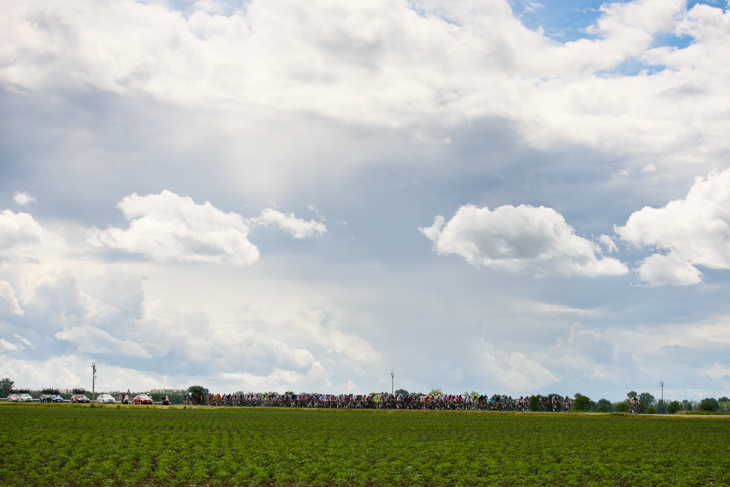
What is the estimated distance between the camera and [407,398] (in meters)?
82.2

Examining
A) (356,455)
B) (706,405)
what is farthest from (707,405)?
(356,455)

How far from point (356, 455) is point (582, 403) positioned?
6248cm

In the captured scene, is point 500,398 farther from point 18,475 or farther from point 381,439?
point 18,475

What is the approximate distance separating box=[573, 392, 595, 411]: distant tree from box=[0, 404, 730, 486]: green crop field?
37.1 m

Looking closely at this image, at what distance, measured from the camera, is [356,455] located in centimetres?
3234

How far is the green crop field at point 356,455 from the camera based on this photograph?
2584cm

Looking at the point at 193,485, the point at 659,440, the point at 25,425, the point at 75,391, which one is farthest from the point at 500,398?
the point at 75,391

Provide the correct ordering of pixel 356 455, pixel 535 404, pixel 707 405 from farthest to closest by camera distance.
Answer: pixel 707 405 < pixel 535 404 < pixel 356 455

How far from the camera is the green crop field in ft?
84.8

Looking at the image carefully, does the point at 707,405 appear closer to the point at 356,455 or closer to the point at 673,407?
the point at 673,407

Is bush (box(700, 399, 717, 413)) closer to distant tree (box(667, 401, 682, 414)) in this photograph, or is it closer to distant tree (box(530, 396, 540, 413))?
distant tree (box(667, 401, 682, 414))

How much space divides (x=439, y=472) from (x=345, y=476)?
170 inches

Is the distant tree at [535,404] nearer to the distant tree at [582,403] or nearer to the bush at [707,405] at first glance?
the distant tree at [582,403]

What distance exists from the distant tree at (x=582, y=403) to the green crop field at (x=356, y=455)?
122 ft
